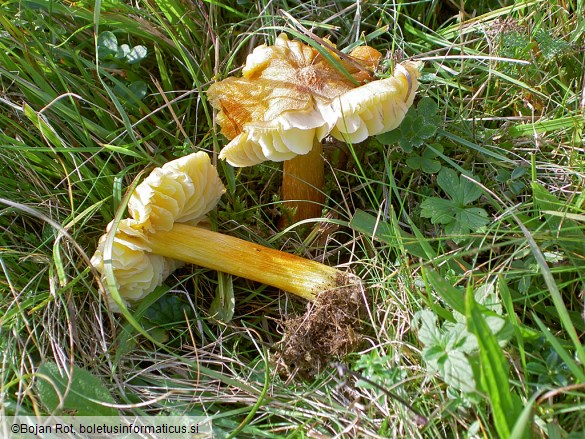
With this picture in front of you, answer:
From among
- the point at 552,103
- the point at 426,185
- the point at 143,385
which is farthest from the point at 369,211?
the point at 143,385

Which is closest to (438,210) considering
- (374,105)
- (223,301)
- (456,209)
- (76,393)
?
(456,209)

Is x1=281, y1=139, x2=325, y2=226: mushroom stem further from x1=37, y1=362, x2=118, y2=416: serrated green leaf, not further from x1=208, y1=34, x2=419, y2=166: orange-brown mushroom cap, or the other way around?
x1=37, y1=362, x2=118, y2=416: serrated green leaf

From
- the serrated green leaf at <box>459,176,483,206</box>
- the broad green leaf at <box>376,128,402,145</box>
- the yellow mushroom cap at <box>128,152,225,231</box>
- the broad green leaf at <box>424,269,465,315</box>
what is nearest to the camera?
the broad green leaf at <box>424,269,465,315</box>

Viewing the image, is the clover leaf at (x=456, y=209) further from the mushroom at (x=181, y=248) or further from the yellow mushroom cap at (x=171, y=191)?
the yellow mushroom cap at (x=171, y=191)

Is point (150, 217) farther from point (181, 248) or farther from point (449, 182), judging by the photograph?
point (449, 182)

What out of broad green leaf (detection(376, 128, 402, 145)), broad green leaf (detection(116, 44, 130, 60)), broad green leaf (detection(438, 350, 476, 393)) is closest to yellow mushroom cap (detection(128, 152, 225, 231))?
broad green leaf (detection(376, 128, 402, 145))

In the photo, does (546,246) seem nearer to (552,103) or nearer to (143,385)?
(552,103)

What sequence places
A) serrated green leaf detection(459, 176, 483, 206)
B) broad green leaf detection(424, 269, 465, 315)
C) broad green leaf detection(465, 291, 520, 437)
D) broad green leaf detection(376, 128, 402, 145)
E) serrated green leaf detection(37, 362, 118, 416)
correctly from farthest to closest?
broad green leaf detection(376, 128, 402, 145) < serrated green leaf detection(459, 176, 483, 206) < serrated green leaf detection(37, 362, 118, 416) < broad green leaf detection(424, 269, 465, 315) < broad green leaf detection(465, 291, 520, 437)

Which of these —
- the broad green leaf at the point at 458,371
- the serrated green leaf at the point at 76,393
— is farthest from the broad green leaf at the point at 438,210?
the serrated green leaf at the point at 76,393
